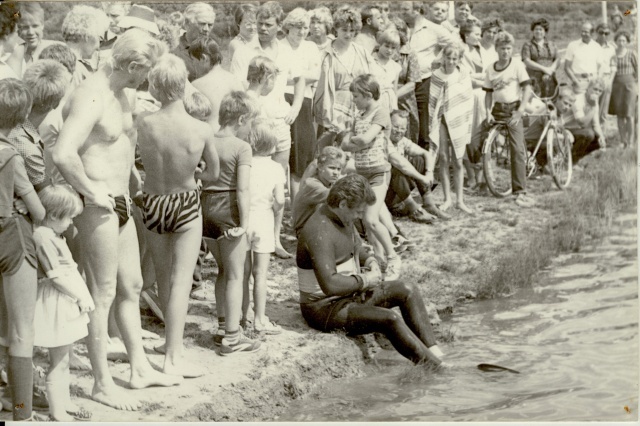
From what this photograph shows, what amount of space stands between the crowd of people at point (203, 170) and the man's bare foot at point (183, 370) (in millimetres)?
12

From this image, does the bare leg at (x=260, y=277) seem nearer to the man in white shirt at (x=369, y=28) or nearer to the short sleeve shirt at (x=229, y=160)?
the short sleeve shirt at (x=229, y=160)

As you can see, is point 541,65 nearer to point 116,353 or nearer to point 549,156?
point 549,156

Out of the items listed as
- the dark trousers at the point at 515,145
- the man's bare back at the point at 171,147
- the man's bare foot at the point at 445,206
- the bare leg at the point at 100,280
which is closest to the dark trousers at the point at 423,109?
the man's bare foot at the point at 445,206

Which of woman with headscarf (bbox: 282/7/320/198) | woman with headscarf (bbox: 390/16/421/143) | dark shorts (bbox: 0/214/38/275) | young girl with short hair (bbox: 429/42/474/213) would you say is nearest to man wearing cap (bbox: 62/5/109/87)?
dark shorts (bbox: 0/214/38/275)

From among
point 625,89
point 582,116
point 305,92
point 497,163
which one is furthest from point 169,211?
point 625,89

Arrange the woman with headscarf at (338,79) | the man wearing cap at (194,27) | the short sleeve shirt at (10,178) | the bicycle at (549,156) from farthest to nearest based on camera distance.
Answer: the bicycle at (549,156) < the woman with headscarf at (338,79) < the man wearing cap at (194,27) < the short sleeve shirt at (10,178)

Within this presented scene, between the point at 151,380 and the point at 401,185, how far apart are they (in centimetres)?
478

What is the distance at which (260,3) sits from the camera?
9234mm

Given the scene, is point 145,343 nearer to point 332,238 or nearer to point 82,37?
point 332,238

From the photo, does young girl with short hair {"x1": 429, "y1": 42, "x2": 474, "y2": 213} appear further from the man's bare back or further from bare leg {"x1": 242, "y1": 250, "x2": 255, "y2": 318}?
the man's bare back

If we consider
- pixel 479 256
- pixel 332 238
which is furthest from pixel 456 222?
pixel 332 238

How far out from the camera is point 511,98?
12070mm

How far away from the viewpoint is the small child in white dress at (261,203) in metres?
7.32

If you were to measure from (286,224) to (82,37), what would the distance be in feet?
11.5
